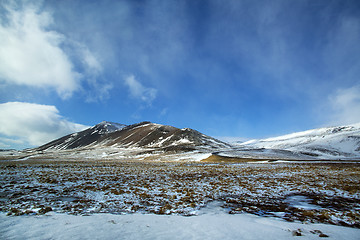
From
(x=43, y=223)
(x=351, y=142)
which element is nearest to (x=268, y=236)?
(x=43, y=223)

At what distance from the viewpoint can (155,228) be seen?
6250 millimetres

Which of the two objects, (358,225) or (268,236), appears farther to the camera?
(358,225)

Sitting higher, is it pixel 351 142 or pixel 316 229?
pixel 351 142

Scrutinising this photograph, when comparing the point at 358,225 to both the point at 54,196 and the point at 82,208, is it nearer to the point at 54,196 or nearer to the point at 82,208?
the point at 82,208

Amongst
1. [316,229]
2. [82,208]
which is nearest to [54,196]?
[82,208]

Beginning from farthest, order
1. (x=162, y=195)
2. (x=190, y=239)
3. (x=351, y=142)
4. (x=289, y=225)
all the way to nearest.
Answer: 1. (x=351, y=142)
2. (x=162, y=195)
3. (x=289, y=225)
4. (x=190, y=239)

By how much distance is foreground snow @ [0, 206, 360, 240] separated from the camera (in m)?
5.60

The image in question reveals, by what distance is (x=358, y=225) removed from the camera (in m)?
6.97

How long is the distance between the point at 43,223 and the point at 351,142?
22703 centimetres

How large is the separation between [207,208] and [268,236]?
12.8 feet

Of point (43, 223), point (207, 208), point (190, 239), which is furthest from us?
point (207, 208)

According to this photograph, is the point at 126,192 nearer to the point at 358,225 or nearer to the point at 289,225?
the point at 289,225

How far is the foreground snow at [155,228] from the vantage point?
5.60 metres

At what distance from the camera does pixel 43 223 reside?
6418 mm
